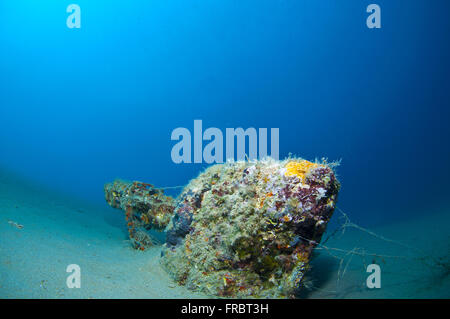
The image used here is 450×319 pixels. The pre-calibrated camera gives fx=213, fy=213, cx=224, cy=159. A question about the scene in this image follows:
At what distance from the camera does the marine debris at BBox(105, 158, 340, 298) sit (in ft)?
10.4

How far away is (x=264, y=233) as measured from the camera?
10.5 feet

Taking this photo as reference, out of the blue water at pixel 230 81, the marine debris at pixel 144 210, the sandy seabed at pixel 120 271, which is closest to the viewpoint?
the sandy seabed at pixel 120 271

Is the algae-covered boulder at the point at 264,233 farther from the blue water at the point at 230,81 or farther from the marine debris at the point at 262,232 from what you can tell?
the blue water at the point at 230,81

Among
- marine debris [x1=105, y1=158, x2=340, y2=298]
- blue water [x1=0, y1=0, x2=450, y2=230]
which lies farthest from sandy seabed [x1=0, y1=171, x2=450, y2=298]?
blue water [x1=0, y1=0, x2=450, y2=230]

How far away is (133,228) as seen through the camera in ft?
19.7

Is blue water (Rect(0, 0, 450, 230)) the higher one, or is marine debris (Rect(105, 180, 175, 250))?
blue water (Rect(0, 0, 450, 230))

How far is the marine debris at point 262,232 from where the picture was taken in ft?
10.4

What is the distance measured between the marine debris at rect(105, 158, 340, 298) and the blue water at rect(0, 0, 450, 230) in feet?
155

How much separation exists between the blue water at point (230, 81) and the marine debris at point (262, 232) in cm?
4716

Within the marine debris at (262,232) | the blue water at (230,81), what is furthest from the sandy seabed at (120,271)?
the blue water at (230,81)

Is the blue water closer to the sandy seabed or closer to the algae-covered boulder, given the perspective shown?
A: the sandy seabed

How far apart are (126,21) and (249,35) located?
3734 centimetres

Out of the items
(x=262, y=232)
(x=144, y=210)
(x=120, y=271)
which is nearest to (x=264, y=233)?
(x=262, y=232)

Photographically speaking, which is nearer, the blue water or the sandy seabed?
the sandy seabed
